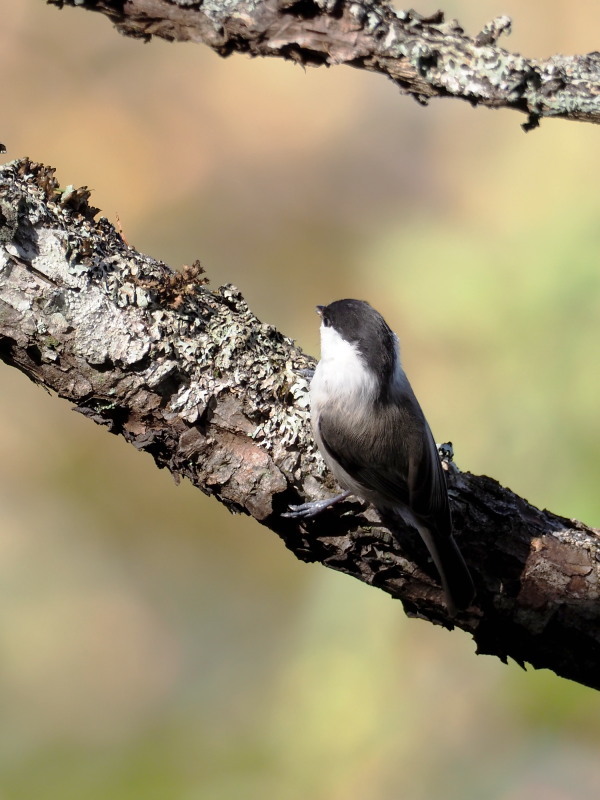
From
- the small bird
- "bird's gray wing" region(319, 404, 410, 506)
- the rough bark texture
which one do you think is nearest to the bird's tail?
the small bird

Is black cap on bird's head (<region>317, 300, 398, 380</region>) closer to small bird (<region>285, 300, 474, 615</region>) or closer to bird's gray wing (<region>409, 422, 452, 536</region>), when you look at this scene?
small bird (<region>285, 300, 474, 615</region>)

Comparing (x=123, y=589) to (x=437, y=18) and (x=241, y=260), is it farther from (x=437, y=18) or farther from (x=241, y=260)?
(x=437, y=18)

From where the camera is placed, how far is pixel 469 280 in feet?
7.85

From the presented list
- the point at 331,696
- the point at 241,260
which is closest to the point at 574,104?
the point at 241,260

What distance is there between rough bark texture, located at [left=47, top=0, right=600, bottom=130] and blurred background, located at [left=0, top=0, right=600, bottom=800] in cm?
142

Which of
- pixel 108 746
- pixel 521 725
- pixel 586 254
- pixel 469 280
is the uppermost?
pixel 586 254

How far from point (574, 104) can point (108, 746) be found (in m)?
2.02

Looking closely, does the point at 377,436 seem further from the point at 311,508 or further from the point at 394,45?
the point at 394,45

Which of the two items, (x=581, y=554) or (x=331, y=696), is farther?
(x=331, y=696)

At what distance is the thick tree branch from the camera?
3.68ft

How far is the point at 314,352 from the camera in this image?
7.86 ft

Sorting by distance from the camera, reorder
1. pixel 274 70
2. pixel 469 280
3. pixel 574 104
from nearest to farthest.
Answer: pixel 574 104
pixel 469 280
pixel 274 70

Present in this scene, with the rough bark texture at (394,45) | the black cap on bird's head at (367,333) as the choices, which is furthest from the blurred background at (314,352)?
the rough bark texture at (394,45)

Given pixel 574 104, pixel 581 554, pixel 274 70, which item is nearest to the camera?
pixel 574 104
